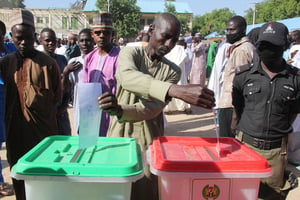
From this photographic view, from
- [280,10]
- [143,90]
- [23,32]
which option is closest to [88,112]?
[143,90]

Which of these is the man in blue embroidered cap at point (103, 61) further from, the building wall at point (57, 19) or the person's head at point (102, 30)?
the building wall at point (57, 19)

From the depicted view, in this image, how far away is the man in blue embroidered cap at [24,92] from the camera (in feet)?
7.24

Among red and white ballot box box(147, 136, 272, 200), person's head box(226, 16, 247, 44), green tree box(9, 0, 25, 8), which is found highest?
green tree box(9, 0, 25, 8)

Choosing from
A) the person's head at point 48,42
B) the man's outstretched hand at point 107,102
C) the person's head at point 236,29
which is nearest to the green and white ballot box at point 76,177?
the man's outstretched hand at point 107,102

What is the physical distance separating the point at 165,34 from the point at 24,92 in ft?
4.16

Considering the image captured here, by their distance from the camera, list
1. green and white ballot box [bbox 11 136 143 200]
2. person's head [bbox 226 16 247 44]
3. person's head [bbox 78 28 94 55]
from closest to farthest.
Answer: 1. green and white ballot box [bbox 11 136 143 200]
2. person's head [bbox 226 16 247 44]
3. person's head [bbox 78 28 94 55]

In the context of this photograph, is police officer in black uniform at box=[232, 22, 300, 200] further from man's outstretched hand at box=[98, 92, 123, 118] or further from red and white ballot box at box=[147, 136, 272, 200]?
man's outstretched hand at box=[98, 92, 123, 118]

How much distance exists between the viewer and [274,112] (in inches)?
81.4

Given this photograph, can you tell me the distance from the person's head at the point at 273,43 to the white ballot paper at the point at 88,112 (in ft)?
4.28

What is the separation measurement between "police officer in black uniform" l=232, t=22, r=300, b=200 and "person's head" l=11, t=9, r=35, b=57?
1.79 metres

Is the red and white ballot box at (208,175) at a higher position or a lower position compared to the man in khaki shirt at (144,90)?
lower

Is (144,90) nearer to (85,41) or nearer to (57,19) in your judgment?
(85,41)

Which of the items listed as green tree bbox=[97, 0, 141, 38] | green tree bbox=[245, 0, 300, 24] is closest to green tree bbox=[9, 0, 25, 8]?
green tree bbox=[97, 0, 141, 38]

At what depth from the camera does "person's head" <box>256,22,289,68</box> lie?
1.93 meters
